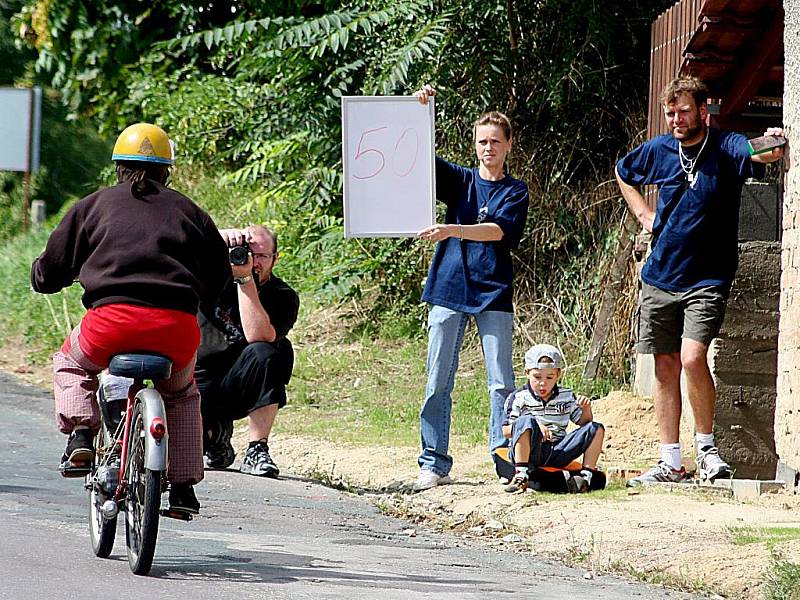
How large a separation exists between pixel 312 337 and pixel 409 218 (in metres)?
6.91

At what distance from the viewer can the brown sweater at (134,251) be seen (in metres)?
5.61

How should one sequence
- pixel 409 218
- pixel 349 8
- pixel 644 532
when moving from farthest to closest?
pixel 349 8 < pixel 409 218 < pixel 644 532

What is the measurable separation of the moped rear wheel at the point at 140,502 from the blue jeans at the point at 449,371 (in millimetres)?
2847

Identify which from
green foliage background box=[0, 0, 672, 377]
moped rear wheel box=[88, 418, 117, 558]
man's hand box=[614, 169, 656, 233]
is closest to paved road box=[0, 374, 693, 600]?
moped rear wheel box=[88, 418, 117, 558]

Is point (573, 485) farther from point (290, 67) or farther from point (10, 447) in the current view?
point (290, 67)

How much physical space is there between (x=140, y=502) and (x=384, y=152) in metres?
3.54

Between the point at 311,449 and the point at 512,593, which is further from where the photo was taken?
the point at 311,449

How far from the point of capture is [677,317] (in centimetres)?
812

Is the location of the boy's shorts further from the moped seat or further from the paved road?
the moped seat

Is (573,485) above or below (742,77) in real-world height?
below

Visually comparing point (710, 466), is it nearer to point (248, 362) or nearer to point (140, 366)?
point (248, 362)

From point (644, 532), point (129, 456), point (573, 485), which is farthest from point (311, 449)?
point (129, 456)

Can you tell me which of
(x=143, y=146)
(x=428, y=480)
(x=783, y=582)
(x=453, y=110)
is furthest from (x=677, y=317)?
(x=453, y=110)

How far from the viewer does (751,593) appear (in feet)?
18.9
